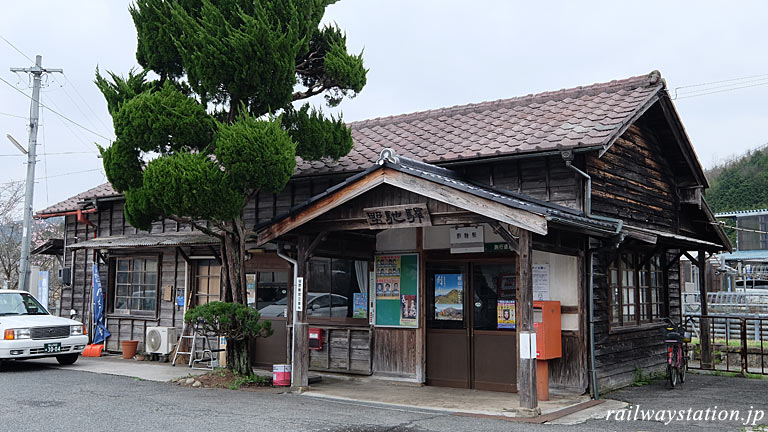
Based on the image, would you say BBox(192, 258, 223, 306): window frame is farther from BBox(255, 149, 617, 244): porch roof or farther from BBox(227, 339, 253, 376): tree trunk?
BBox(255, 149, 617, 244): porch roof

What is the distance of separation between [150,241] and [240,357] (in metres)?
4.04

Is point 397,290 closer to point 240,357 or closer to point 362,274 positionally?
point 362,274

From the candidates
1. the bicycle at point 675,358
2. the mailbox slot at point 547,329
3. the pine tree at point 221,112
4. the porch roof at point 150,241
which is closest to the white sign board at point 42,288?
the porch roof at point 150,241

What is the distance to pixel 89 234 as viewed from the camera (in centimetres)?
1574

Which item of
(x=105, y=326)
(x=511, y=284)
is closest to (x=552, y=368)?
(x=511, y=284)

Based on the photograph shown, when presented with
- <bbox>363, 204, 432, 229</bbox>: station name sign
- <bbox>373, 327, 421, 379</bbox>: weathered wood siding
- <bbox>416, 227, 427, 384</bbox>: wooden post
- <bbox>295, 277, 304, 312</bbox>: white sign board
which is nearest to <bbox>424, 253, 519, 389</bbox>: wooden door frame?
<bbox>416, 227, 427, 384</bbox>: wooden post

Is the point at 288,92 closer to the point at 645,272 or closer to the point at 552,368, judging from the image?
the point at 552,368

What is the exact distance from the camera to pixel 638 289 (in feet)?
37.4

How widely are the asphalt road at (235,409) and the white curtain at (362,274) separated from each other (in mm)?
2493

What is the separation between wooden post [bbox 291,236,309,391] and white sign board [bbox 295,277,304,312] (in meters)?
0.02

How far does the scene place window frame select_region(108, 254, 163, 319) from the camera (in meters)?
14.1

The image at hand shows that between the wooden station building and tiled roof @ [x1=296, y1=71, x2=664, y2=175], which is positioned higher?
tiled roof @ [x1=296, y1=71, x2=664, y2=175]

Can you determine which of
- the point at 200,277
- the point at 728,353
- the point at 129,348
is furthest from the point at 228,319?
the point at 728,353

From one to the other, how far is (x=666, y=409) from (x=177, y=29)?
8731 mm
